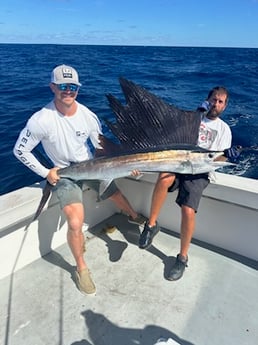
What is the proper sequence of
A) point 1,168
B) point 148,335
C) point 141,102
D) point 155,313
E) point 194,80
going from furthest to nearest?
point 194,80, point 1,168, point 141,102, point 155,313, point 148,335

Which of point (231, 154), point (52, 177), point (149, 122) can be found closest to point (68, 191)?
point (52, 177)

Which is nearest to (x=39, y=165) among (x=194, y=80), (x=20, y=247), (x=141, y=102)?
(x=20, y=247)

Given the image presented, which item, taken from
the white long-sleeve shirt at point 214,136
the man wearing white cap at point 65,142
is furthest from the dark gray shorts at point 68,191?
the white long-sleeve shirt at point 214,136

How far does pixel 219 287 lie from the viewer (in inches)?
75.7

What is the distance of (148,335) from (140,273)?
0.46m

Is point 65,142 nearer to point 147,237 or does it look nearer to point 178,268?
point 147,237

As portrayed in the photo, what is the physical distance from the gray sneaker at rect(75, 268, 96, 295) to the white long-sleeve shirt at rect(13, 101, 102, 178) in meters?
0.60

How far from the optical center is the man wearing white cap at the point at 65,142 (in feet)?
6.15

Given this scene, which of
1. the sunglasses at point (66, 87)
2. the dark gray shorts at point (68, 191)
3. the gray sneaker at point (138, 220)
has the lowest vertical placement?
the gray sneaker at point (138, 220)

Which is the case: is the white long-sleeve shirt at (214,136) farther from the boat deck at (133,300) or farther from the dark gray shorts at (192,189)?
the boat deck at (133,300)

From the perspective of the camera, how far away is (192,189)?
1.94 metres

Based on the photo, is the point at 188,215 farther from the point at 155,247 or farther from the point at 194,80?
the point at 194,80

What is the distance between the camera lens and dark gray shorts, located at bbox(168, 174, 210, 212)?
1.94 metres

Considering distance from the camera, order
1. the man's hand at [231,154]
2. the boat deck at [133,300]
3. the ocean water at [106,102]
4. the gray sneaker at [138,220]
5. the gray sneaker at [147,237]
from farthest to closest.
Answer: the ocean water at [106,102], the gray sneaker at [138,220], the gray sneaker at [147,237], the man's hand at [231,154], the boat deck at [133,300]
